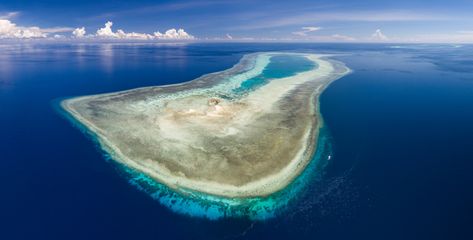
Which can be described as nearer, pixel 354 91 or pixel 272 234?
pixel 272 234

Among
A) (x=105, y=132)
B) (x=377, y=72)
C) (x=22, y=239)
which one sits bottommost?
(x=22, y=239)

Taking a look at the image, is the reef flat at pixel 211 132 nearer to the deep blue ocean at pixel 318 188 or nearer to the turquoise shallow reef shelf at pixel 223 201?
the turquoise shallow reef shelf at pixel 223 201

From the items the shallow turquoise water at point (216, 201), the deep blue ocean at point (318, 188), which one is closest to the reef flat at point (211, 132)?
the shallow turquoise water at point (216, 201)

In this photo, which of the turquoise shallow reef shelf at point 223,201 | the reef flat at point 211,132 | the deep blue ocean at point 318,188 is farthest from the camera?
the reef flat at point 211,132

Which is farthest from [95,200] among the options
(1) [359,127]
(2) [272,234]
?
(1) [359,127]

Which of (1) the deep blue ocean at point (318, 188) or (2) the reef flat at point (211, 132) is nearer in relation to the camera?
(1) the deep blue ocean at point (318, 188)

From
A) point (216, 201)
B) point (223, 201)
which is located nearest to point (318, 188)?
point (223, 201)

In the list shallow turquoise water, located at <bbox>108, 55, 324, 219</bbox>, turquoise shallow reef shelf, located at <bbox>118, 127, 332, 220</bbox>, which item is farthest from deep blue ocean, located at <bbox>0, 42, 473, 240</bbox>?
shallow turquoise water, located at <bbox>108, 55, 324, 219</bbox>

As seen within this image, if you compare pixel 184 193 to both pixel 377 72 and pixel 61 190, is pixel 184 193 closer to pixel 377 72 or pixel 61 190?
pixel 61 190
